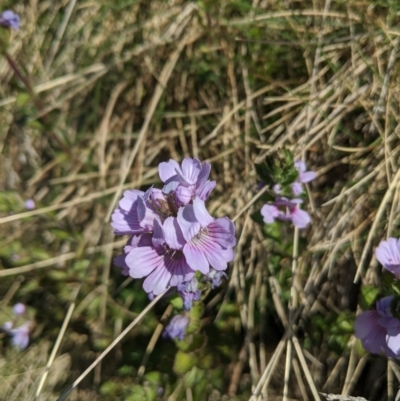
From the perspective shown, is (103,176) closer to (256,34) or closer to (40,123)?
(40,123)

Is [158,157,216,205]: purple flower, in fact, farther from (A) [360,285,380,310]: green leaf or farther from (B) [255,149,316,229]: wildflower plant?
(A) [360,285,380,310]: green leaf

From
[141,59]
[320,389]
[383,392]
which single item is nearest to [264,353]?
[320,389]

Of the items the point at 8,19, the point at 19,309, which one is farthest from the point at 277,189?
the point at 8,19

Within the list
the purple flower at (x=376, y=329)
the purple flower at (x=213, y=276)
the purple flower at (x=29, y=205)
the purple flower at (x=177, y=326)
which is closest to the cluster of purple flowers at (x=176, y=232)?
the purple flower at (x=213, y=276)

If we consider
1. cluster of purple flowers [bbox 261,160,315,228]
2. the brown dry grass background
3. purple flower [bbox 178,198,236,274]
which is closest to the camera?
purple flower [bbox 178,198,236,274]

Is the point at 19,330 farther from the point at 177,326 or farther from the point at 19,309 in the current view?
the point at 177,326

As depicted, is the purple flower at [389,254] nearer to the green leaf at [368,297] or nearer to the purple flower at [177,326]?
the green leaf at [368,297]

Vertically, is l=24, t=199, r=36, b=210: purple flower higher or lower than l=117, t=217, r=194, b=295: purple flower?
lower

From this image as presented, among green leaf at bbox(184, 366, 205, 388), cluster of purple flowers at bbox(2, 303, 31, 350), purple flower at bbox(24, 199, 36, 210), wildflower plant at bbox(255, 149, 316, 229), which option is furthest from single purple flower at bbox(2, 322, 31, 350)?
wildflower plant at bbox(255, 149, 316, 229)
